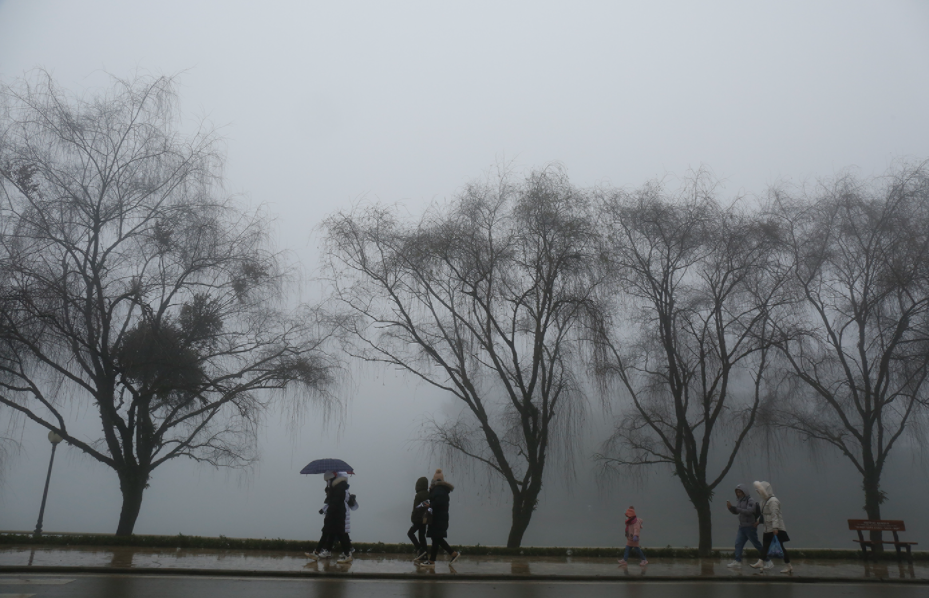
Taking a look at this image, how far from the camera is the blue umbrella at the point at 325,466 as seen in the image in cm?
1333

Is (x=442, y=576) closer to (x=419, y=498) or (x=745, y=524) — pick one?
(x=419, y=498)

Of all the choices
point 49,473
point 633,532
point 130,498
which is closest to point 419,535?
point 633,532

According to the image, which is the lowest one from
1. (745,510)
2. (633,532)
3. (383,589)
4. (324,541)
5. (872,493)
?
(383,589)

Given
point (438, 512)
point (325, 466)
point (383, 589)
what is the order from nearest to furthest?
point (383, 589), point (438, 512), point (325, 466)

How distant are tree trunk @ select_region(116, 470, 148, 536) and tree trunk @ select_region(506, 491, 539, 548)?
932 cm

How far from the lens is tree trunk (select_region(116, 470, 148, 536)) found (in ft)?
48.3

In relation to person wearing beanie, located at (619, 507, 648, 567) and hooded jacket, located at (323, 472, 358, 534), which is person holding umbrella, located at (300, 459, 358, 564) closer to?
hooded jacket, located at (323, 472, 358, 534)

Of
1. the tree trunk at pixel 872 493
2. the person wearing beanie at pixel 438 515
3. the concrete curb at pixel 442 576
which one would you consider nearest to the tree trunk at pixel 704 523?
the concrete curb at pixel 442 576

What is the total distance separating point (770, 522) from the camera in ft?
38.6

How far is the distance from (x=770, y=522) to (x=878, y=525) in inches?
195

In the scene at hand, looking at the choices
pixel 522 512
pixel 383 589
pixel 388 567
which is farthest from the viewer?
pixel 522 512

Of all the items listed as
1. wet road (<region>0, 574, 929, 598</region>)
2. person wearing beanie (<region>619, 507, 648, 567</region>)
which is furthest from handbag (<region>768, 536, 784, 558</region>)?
person wearing beanie (<region>619, 507, 648, 567</region>)

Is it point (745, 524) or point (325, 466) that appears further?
point (325, 466)

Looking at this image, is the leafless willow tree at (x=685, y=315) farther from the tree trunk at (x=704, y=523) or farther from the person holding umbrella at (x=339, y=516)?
the person holding umbrella at (x=339, y=516)
